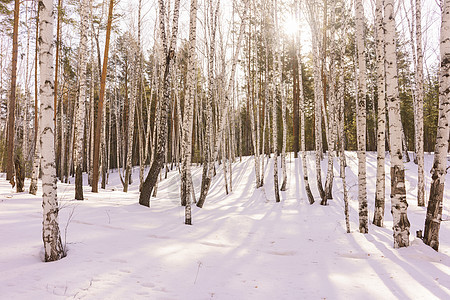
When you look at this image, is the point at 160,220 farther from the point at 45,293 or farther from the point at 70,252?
the point at 45,293

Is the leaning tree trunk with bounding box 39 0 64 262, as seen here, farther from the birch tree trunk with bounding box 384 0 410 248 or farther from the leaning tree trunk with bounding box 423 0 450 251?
the leaning tree trunk with bounding box 423 0 450 251

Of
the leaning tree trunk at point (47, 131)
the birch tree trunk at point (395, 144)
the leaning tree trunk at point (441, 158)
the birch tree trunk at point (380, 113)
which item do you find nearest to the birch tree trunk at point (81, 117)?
the leaning tree trunk at point (47, 131)

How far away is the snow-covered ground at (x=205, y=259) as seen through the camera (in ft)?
9.72

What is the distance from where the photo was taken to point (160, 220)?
630 centimetres

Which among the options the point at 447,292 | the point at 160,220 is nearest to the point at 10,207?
the point at 160,220

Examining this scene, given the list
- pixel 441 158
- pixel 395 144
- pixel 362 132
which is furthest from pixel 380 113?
pixel 441 158

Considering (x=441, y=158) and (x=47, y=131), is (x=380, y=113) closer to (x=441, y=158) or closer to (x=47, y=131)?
(x=441, y=158)

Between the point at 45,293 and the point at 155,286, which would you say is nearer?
the point at 45,293

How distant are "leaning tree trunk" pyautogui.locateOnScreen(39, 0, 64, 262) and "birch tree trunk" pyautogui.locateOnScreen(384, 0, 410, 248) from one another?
5.55 metres

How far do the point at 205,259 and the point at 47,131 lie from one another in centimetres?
298

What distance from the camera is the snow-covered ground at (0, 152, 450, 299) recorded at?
2963 millimetres

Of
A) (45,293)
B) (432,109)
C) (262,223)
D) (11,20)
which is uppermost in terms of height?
(11,20)

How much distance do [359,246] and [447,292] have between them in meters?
1.99

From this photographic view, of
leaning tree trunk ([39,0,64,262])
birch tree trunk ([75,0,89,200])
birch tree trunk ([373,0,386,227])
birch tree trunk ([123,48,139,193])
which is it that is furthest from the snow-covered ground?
birch tree trunk ([123,48,139,193])
